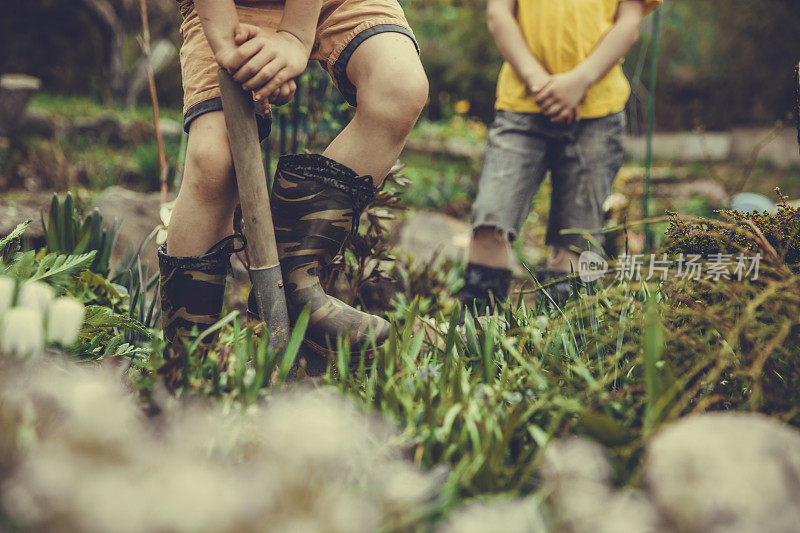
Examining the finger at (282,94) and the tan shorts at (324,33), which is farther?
the tan shorts at (324,33)

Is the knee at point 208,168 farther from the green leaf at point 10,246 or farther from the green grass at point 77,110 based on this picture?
the green grass at point 77,110

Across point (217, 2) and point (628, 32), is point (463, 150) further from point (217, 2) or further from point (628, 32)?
point (217, 2)

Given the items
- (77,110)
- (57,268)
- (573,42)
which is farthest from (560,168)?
(77,110)

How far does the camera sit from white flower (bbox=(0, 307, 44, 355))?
0.72 meters

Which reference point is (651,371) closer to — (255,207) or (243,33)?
(255,207)

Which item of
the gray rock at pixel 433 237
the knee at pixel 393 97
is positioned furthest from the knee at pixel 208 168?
the gray rock at pixel 433 237

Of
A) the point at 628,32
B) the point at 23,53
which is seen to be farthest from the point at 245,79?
the point at 23,53

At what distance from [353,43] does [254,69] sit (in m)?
0.31

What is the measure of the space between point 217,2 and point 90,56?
10655 mm

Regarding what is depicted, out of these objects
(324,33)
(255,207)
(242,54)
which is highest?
(324,33)

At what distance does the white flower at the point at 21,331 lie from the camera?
2.38 ft

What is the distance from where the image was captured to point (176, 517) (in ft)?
1.66

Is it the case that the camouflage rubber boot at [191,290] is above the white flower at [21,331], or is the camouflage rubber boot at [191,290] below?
below

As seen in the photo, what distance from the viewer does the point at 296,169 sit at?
1367 millimetres
